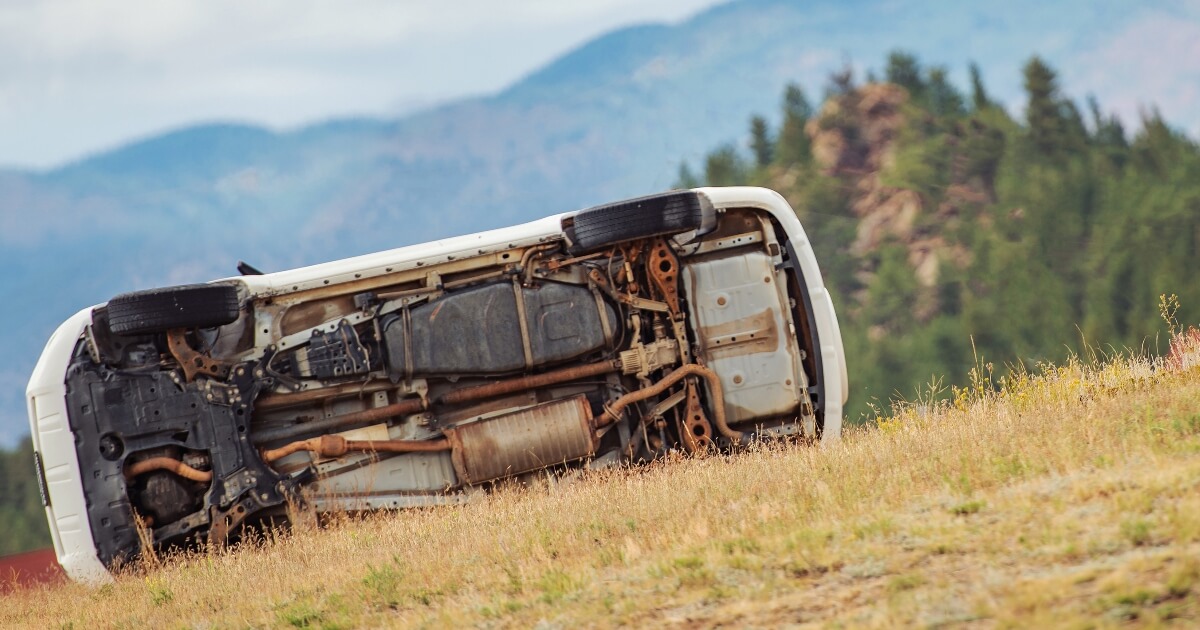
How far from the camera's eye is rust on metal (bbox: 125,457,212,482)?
8.97 m

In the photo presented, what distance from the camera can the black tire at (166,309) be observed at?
29.2 ft

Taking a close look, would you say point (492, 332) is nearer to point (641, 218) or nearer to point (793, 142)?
point (641, 218)

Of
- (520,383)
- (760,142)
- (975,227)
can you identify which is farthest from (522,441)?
(760,142)

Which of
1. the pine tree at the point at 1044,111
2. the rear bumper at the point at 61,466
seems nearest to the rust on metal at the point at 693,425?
the rear bumper at the point at 61,466

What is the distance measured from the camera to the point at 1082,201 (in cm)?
9212

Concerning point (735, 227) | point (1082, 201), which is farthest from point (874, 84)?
point (735, 227)

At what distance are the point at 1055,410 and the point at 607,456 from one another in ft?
10.1

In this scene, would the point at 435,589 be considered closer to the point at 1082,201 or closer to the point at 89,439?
the point at 89,439

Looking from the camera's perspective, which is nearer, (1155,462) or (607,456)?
(1155,462)

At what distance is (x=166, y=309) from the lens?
29.3 feet

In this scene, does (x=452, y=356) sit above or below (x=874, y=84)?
below

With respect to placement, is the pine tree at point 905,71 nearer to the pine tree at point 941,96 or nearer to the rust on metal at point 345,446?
the pine tree at point 941,96

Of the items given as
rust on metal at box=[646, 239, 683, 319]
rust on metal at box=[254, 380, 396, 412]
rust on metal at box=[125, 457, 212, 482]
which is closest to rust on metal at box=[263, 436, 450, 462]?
rust on metal at box=[254, 380, 396, 412]

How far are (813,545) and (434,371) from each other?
13.5 ft
